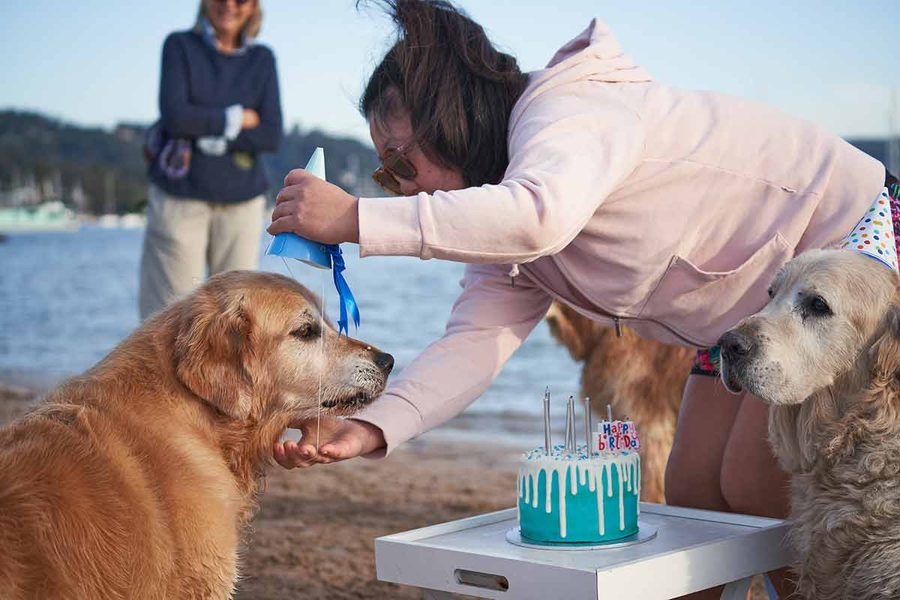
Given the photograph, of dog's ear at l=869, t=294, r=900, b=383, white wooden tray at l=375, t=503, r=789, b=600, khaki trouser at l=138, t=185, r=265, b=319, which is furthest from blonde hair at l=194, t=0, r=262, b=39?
dog's ear at l=869, t=294, r=900, b=383

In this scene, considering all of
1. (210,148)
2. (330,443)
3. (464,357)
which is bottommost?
(330,443)

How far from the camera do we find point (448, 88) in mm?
2736

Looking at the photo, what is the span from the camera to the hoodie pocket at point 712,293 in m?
2.75

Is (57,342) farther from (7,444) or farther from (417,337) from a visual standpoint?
(7,444)

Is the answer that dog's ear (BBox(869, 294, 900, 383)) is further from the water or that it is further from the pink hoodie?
the water

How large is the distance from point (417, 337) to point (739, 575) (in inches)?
474

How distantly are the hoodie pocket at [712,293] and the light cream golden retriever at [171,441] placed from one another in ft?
2.64

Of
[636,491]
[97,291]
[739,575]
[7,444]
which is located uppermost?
[7,444]

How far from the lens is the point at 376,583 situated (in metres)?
4.12

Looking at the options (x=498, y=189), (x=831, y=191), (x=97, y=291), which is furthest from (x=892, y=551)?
(x=97, y=291)

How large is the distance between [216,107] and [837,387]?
13.5 feet

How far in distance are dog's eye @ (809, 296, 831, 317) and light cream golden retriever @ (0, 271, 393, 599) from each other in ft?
3.66

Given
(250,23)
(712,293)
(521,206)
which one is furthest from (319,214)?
(250,23)

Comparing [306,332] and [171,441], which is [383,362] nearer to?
[306,332]
